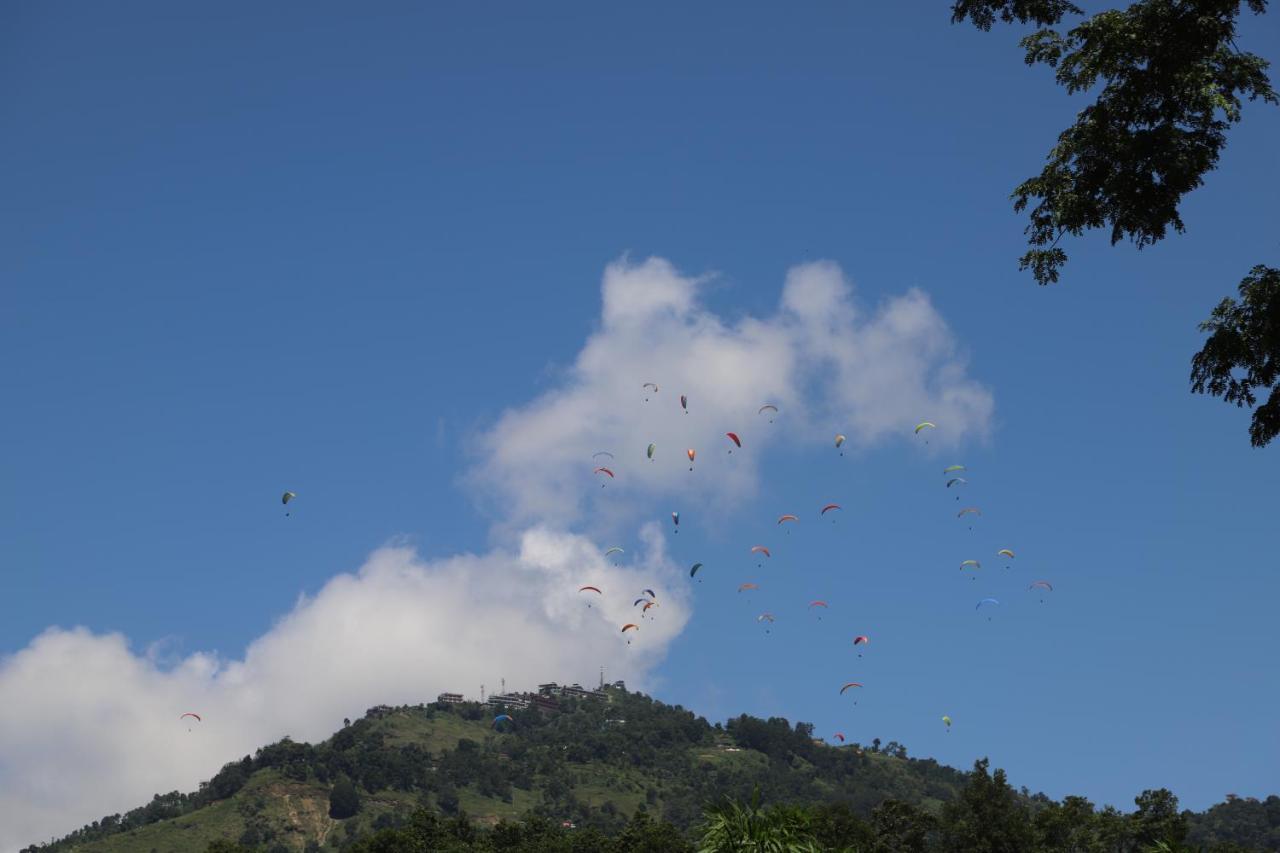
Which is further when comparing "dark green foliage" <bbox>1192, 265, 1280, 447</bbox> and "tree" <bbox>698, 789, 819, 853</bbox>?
"tree" <bbox>698, 789, 819, 853</bbox>

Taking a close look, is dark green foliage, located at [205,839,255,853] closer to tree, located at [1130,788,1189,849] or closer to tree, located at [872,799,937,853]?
tree, located at [872,799,937,853]

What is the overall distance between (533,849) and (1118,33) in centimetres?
10031

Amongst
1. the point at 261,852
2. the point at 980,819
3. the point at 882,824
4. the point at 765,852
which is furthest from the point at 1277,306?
the point at 261,852

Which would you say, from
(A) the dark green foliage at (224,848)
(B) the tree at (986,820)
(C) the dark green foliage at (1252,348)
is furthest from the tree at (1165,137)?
(A) the dark green foliage at (224,848)

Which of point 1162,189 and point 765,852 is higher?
point 1162,189

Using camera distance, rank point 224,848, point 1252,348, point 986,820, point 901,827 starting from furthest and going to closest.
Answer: point 224,848
point 901,827
point 986,820
point 1252,348

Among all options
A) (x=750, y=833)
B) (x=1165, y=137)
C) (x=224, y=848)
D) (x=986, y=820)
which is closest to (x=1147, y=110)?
(x=1165, y=137)

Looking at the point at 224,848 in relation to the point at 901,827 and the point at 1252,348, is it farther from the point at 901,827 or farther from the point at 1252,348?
the point at 1252,348

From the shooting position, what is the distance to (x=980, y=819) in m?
100

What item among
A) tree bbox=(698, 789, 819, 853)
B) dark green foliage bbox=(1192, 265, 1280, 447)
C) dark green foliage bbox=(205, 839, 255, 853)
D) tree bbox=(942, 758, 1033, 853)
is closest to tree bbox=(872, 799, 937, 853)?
tree bbox=(942, 758, 1033, 853)

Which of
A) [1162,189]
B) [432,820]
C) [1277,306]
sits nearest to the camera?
[1277,306]

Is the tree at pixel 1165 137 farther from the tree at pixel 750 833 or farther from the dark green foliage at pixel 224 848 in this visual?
the dark green foliage at pixel 224 848

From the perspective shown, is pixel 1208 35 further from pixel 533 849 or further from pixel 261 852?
pixel 261 852

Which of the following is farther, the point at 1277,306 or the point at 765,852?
the point at 765,852
